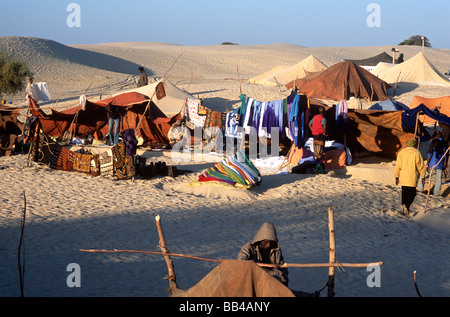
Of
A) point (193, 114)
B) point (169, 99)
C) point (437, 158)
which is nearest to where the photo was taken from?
point (437, 158)

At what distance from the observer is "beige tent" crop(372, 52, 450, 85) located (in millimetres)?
26725

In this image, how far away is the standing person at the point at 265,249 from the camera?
196 inches

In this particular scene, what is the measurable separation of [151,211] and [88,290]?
3.09 meters

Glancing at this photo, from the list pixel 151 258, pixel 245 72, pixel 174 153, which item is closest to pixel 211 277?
pixel 151 258

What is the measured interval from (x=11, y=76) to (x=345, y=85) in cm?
1350

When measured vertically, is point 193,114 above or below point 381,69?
below

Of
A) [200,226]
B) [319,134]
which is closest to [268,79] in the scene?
[319,134]

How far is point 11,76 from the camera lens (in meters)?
24.1

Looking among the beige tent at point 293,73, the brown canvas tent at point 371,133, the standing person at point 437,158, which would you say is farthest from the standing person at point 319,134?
the beige tent at point 293,73

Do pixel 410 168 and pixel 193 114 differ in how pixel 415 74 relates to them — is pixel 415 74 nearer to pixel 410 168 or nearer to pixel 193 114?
pixel 193 114

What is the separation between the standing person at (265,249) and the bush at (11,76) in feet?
69.2
